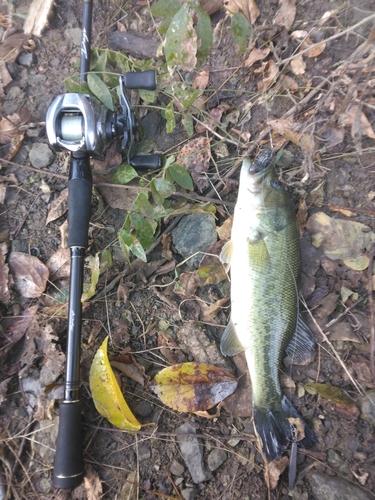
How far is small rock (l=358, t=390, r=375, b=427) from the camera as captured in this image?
2.35 meters

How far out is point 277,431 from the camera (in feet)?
7.57

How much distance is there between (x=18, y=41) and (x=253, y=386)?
3.31m

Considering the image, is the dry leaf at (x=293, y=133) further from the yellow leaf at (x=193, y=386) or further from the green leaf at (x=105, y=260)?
the yellow leaf at (x=193, y=386)

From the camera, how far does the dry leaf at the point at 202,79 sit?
9.23 feet

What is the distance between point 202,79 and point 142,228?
4.50ft

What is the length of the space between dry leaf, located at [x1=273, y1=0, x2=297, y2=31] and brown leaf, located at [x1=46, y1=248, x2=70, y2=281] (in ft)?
7.92

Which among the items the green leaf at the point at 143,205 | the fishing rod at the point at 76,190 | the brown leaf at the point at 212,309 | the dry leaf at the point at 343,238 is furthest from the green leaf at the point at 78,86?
the dry leaf at the point at 343,238

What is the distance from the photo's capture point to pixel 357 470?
Answer: 228cm

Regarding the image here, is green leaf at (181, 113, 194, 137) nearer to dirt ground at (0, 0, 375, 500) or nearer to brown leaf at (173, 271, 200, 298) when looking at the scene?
dirt ground at (0, 0, 375, 500)

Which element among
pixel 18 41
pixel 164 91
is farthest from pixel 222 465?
pixel 18 41

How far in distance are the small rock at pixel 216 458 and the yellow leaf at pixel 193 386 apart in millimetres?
291

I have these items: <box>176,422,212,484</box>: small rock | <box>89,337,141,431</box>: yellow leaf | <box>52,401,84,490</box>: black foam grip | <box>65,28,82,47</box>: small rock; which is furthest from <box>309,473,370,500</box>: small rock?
<box>65,28,82,47</box>: small rock

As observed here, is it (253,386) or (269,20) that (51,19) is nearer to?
(269,20)

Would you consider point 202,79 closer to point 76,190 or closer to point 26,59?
point 76,190
